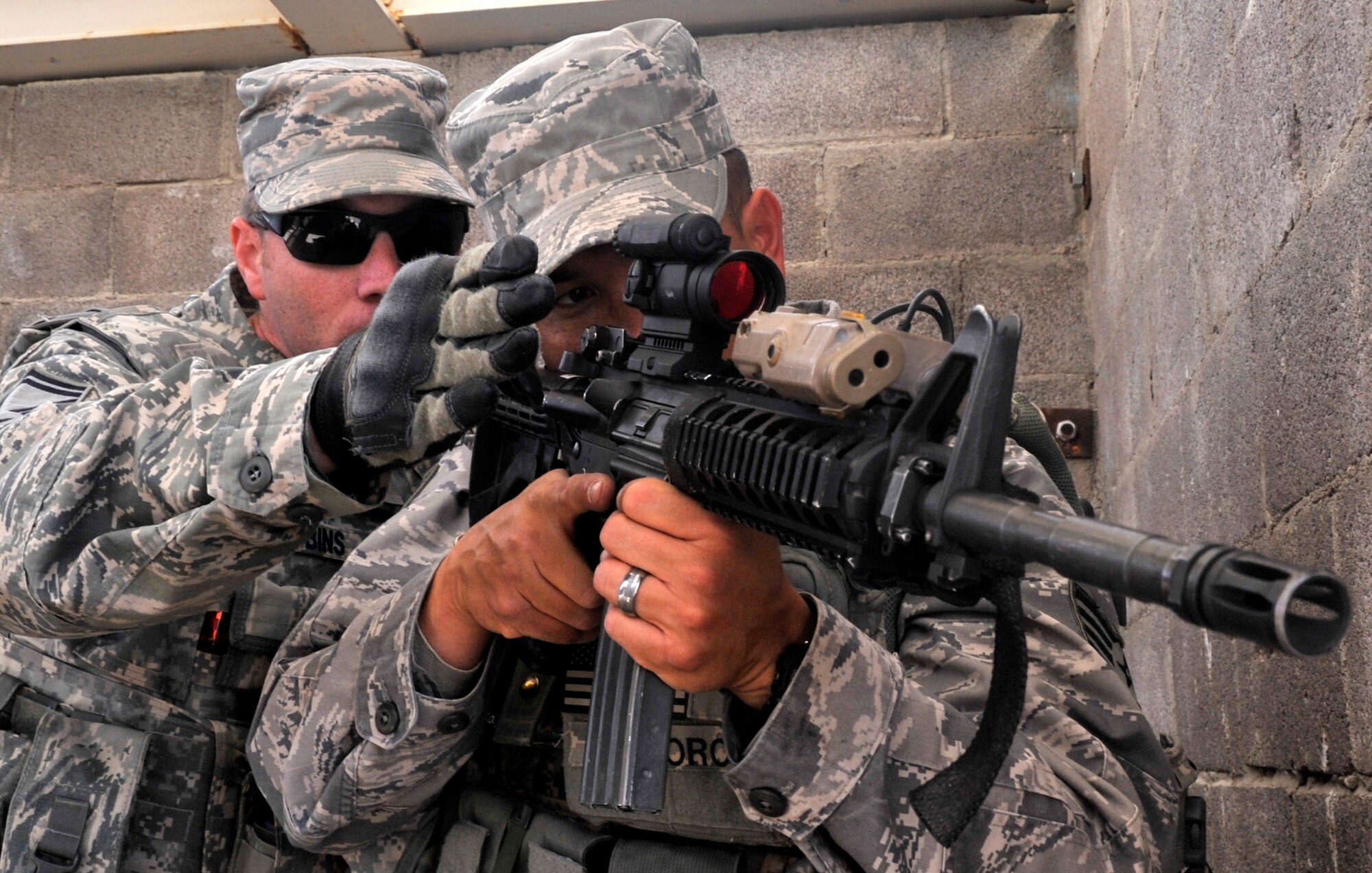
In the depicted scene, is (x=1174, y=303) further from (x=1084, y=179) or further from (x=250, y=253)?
(x=250, y=253)

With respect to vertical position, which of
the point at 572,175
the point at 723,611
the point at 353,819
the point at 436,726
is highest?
the point at 572,175

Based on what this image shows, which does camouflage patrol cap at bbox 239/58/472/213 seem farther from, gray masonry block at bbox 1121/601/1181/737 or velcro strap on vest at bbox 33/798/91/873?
gray masonry block at bbox 1121/601/1181/737

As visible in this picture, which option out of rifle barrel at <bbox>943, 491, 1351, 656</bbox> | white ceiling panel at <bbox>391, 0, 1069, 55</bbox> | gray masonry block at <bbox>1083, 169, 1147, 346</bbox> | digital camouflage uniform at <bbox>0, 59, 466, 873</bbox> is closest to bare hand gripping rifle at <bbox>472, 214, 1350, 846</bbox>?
rifle barrel at <bbox>943, 491, 1351, 656</bbox>

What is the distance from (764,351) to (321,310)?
4.44ft

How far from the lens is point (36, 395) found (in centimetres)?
171

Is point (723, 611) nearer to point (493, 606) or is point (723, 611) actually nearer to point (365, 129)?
point (493, 606)

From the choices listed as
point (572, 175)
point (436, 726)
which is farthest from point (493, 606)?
point (572, 175)

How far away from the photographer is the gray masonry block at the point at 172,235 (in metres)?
3.56

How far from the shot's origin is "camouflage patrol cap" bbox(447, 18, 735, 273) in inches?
69.1

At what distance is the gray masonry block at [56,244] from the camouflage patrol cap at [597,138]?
2203 mm

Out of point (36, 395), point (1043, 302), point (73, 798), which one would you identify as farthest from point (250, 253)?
point (1043, 302)

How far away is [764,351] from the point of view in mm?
1062

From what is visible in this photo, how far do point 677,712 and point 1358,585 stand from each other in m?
0.80

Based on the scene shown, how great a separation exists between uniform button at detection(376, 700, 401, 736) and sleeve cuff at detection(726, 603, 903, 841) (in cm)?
53
